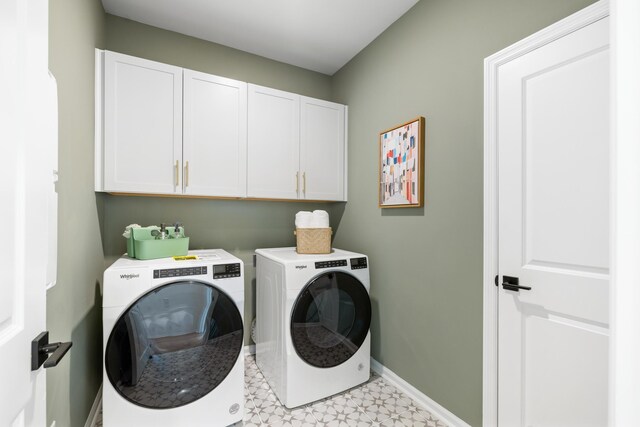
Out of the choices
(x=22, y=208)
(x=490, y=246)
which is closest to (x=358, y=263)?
(x=490, y=246)

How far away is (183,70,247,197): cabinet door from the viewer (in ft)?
6.81

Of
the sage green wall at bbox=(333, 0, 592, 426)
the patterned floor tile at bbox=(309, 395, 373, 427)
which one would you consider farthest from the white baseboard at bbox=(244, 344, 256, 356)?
the sage green wall at bbox=(333, 0, 592, 426)

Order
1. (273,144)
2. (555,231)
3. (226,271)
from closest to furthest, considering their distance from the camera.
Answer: (555,231) → (226,271) → (273,144)

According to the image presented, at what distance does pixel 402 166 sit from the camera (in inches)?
82.0

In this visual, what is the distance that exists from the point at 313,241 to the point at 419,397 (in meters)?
1.28

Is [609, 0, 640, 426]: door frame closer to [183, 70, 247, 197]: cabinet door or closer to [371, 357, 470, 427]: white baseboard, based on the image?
[371, 357, 470, 427]: white baseboard

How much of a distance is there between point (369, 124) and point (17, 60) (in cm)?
215

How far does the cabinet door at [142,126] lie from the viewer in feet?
6.02

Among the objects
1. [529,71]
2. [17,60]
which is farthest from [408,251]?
[17,60]

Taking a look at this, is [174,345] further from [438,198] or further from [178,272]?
[438,198]

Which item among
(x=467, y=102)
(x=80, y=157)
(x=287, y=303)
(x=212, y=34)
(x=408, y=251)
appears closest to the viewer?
(x=80, y=157)

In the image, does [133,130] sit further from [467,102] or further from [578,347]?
[578,347]

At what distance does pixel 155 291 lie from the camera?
154 cm

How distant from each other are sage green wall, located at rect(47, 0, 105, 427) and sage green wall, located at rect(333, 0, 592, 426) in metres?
1.90
